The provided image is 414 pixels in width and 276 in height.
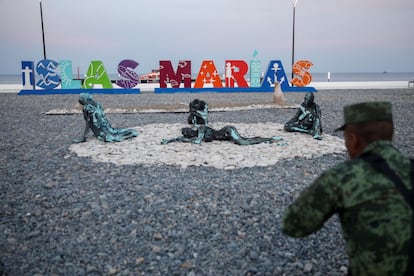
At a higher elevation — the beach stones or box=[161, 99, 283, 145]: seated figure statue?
box=[161, 99, 283, 145]: seated figure statue

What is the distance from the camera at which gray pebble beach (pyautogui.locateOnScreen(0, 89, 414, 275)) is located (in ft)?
10.8

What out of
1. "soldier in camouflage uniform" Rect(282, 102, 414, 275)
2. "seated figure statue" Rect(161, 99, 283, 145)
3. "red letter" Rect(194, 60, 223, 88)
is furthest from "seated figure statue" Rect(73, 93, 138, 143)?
"red letter" Rect(194, 60, 223, 88)

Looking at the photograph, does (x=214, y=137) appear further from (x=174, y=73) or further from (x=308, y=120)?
(x=174, y=73)

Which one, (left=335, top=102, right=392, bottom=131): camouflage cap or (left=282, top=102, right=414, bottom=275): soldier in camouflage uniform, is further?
(left=335, top=102, right=392, bottom=131): camouflage cap

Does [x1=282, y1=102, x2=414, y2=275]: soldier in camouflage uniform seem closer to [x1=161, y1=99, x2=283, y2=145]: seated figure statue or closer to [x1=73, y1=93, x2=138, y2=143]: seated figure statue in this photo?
[x1=161, y1=99, x2=283, y2=145]: seated figure statue

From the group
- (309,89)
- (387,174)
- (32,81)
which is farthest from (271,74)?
(387,174)

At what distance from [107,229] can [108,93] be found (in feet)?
61.7

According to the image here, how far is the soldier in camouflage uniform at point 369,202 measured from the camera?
179 centimetres

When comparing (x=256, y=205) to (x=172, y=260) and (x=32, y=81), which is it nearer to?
(x=172, y=260)

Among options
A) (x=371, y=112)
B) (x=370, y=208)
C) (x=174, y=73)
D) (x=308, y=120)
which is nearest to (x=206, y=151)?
(x=308, y=120)

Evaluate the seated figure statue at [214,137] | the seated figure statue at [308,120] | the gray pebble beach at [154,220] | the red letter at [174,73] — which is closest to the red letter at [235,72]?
the red letter at [174,73]

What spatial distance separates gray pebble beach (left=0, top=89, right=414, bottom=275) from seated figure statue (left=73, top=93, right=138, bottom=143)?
1.26m

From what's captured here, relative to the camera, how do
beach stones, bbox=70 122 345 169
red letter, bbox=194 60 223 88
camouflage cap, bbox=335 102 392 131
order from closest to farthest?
camouflage cap, bbox=335 102 392 131 → beach stones, bbox=70 122 345 169 → red letter, bbox=194 60 223 88

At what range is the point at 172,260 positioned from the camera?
11.0 ft
